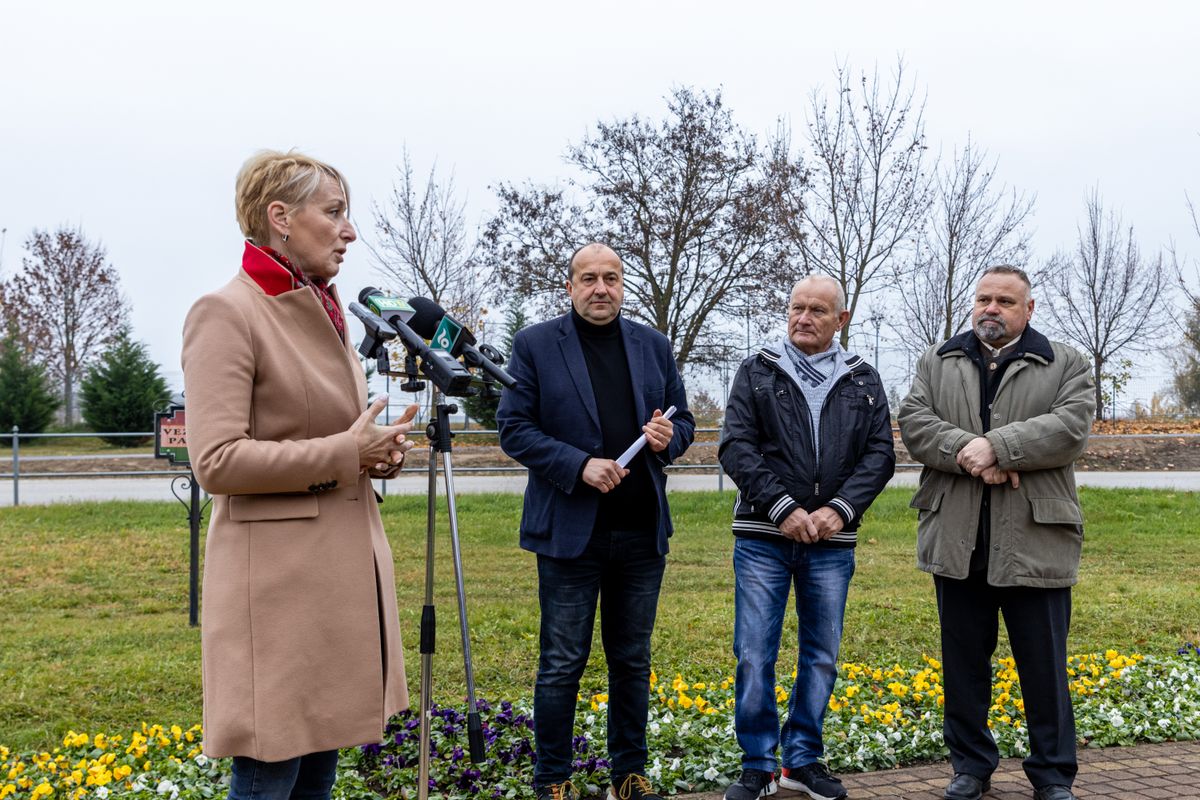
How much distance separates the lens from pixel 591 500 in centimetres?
449

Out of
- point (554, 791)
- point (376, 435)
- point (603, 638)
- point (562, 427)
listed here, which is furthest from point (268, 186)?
point (554, 791)

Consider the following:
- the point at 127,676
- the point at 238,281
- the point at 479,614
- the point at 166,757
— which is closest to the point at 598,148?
the point at 479,614

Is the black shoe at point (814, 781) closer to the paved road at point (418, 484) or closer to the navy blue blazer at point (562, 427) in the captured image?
the navy blue blazer at point (562, 427)

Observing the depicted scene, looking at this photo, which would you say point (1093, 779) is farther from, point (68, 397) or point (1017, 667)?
point (68, 397)

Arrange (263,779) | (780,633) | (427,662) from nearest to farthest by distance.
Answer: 1. (263,779)
2. (427,662)
3. (780,633)

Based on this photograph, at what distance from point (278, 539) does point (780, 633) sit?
8.44 feet

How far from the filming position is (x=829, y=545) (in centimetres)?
472

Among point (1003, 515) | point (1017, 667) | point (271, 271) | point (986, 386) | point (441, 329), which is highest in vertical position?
point (271, 271)

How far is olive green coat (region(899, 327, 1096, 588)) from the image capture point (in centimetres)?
463

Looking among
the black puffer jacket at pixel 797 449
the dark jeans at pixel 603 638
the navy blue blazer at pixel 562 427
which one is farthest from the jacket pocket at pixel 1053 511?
the dark jeans at pixel 603 638

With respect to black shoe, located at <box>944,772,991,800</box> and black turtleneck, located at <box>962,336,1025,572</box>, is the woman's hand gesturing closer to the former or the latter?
black turtleneck, located at <box>962,336,1025,572</box>

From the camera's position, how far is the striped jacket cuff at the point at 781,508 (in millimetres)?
4605

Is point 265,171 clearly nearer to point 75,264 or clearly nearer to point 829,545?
point 829,545

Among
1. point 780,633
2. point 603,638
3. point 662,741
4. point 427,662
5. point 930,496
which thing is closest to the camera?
point 427,662
